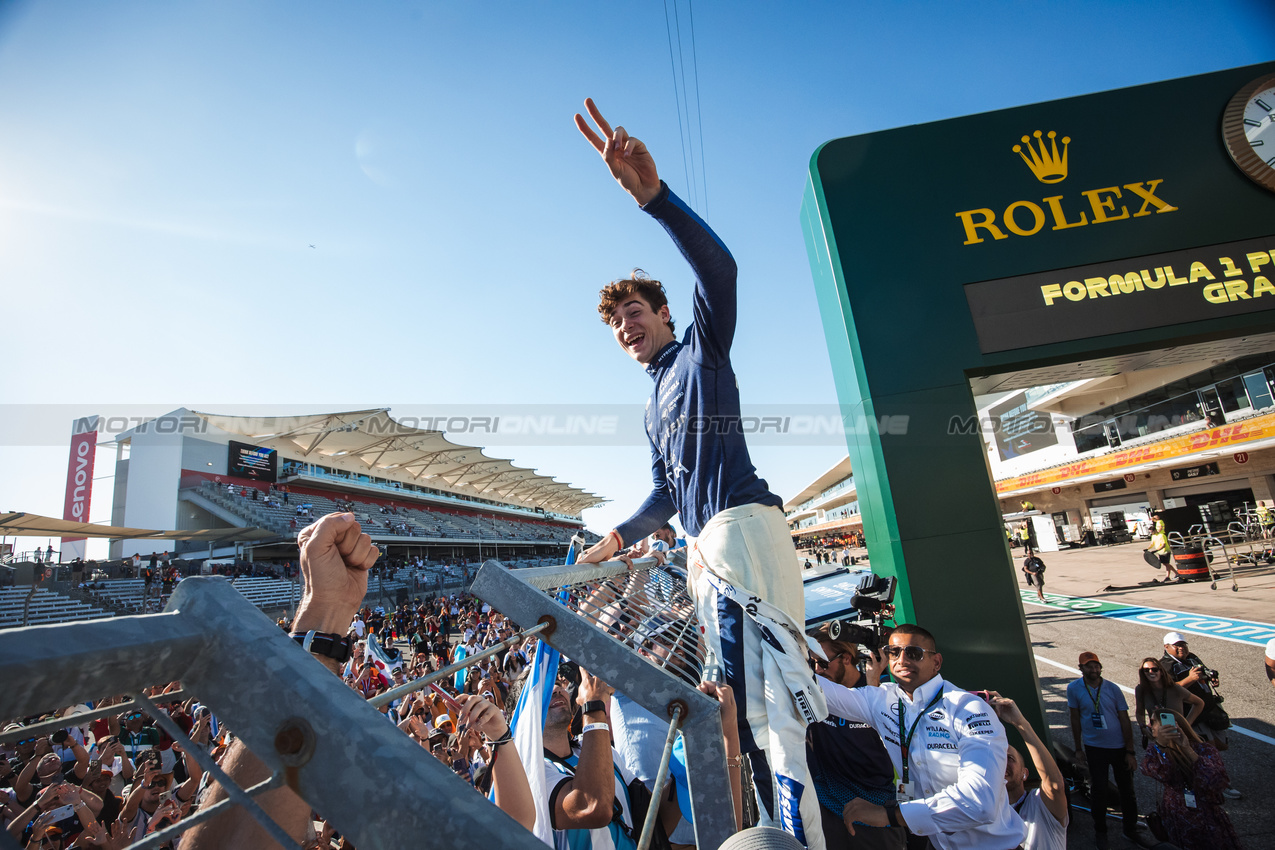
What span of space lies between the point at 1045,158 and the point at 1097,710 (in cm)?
450

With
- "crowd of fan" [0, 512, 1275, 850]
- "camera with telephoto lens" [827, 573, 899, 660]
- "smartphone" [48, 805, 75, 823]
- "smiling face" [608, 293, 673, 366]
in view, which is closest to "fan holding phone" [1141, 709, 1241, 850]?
"crowd of fan" [0, 512, 1275, 850]

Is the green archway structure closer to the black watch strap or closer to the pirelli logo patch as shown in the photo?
the pirelli logo patch

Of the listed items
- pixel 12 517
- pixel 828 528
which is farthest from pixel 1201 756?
pixel 828 528

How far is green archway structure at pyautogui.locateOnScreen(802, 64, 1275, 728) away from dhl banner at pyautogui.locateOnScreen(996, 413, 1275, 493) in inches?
634

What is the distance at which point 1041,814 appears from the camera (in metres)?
3.02

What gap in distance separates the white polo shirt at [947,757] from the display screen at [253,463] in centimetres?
3471

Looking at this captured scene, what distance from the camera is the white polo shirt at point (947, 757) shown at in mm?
2329

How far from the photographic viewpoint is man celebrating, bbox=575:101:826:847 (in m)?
1.49

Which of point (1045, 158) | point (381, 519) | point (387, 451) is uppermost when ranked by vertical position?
point (387, 451)

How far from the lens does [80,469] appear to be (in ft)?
93.6

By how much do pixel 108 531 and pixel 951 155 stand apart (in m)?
19.8

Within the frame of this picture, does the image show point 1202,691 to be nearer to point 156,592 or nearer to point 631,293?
point 631,293

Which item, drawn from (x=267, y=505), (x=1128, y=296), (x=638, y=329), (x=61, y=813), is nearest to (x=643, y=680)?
(x=638, y=329)

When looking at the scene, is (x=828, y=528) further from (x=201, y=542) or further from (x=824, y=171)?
(x=824, y=171)
